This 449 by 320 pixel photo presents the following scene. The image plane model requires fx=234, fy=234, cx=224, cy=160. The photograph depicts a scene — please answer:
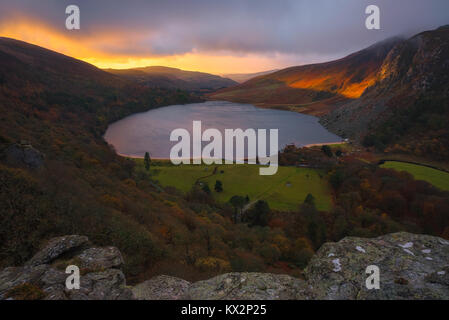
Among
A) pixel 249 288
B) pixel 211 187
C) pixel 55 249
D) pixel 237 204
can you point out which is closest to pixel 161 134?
pixel 211 187

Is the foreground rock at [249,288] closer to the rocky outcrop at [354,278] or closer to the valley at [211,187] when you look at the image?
the rocky outcrop at [354,278]

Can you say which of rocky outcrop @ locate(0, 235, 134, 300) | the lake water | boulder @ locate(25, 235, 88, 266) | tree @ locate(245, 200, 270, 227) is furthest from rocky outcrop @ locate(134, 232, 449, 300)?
the lake water

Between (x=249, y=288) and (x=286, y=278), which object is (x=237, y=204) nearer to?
(x=286, y=278)

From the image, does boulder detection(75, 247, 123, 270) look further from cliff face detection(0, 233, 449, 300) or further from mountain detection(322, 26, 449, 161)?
mountain detection(322, 26, 449, 161)

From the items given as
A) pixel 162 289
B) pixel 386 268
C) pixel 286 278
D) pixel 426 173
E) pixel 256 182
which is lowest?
pixel 256 182

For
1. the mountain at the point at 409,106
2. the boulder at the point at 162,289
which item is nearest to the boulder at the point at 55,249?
the boulder at the point at 162,289
